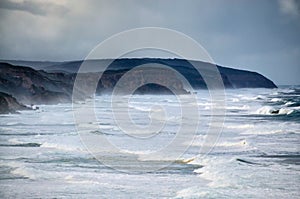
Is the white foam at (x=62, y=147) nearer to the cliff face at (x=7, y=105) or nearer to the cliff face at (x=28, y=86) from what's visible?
the cliff face at (x=7, y=105)

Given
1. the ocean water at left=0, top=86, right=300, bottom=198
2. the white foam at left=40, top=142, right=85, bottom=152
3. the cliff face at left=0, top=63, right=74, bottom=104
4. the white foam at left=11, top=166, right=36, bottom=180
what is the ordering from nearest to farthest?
the ocean water at left=0, top=86, right=300, bottom=198 → the white foam at left=11, top=166, right=36, bottom=180 → the white foam at left=40, top=142, right=85, bottom=152 → the cliff face at left=0, top=63, right=74, bottom=104

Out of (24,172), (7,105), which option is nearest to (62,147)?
(24,172)

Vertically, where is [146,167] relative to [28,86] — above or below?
below

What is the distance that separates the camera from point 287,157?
1098cm

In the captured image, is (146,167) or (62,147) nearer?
(146,167)

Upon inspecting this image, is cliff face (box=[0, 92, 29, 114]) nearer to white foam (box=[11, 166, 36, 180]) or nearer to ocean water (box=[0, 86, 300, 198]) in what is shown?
ocean water (box=[0, 86, 300, 198])

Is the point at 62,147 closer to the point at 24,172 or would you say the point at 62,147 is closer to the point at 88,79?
the point at 24,172

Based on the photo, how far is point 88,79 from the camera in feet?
174

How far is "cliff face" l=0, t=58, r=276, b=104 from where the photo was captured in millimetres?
34938

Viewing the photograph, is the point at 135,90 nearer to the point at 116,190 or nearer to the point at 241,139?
the point at 241,139

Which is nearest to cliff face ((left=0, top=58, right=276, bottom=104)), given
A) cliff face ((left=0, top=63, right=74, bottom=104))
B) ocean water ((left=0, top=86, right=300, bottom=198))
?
cliff face ((left=0, top=63, right=74, bottom=104))

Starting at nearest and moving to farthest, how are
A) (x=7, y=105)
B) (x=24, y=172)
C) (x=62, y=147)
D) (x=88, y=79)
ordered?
1. (x=24, y=172)
2. (x=62, y=147)
3. (x=7, y=105)
4. (x=88, y=79)

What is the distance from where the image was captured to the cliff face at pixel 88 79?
3494 centimetres

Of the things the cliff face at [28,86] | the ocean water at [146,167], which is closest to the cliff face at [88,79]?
the cliff face at [28,86]
